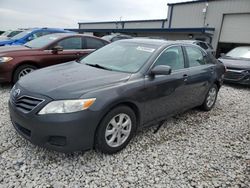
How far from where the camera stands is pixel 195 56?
→ 4.31 m

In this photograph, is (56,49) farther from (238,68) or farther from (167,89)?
(238,68)

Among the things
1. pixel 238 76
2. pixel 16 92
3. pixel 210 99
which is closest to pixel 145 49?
pixel 16 92

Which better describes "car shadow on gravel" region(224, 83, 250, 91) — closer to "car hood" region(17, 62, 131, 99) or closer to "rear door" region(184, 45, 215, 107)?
"rear door" region(184, 45, 215, 107)

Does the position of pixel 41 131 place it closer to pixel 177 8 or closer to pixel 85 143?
pixel 85 143

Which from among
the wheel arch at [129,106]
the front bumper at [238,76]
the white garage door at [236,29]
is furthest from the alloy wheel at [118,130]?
the white garage door at [236,29]

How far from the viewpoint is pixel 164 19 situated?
70.4 ft

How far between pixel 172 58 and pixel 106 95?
1639mm

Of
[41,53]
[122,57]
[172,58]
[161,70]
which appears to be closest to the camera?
[161,70]

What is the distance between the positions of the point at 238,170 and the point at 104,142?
1.80 m

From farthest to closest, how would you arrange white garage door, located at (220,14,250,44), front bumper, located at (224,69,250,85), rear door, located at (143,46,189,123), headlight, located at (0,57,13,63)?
white garage door, located at (220,14,250,44) < front bumper, located at (224,69,250,85) < headlight, located at (0,57,13,63) < rear door, located at (143,46,189,123)

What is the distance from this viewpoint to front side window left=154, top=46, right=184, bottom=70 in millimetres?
3434

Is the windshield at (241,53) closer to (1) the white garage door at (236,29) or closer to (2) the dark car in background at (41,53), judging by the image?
(2) the dark car in background at (41,53)

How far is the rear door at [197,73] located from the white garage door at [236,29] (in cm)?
1265

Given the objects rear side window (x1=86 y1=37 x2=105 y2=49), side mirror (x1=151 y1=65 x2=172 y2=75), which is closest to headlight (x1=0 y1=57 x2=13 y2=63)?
rear side window (x1=86 y1=37 x2=105 y2=49)
